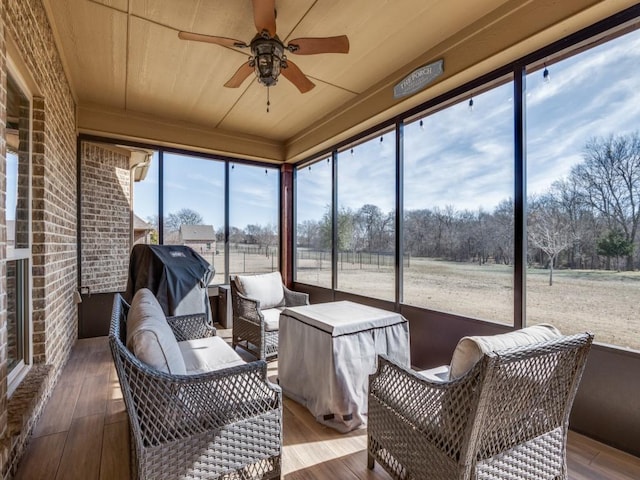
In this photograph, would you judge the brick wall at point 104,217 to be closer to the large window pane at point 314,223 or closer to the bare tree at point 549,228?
the large window pane at point 314,223

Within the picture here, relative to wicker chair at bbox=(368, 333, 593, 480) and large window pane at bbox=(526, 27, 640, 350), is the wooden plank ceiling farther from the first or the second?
wicker chair at bbox=(368, 333, 593, 480)

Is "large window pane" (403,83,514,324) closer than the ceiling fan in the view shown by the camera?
No

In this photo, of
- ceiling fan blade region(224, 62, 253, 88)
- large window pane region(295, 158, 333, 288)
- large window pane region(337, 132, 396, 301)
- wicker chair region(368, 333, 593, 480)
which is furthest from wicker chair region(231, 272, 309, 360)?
ceiling fan blade region(224, 62, 253, 88)

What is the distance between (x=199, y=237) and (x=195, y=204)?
51 cm

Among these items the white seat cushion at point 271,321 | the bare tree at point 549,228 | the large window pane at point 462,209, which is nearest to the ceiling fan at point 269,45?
the large window pane at point 462,209

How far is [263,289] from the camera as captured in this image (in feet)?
13.1

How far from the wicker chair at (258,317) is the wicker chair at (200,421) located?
5.42 feet

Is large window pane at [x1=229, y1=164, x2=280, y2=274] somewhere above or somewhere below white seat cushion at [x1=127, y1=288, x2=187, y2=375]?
above

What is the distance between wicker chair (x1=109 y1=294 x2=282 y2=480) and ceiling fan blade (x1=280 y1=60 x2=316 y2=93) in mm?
2233

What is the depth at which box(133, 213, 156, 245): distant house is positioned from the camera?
4664mm

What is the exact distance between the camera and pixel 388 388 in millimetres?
1801

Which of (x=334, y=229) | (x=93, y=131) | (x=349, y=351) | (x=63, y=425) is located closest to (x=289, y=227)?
(x=334, y=229)

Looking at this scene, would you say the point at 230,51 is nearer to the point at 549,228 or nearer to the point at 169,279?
the point at 169,279

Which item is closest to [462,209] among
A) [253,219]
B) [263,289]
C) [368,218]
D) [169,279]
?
[368,218]
